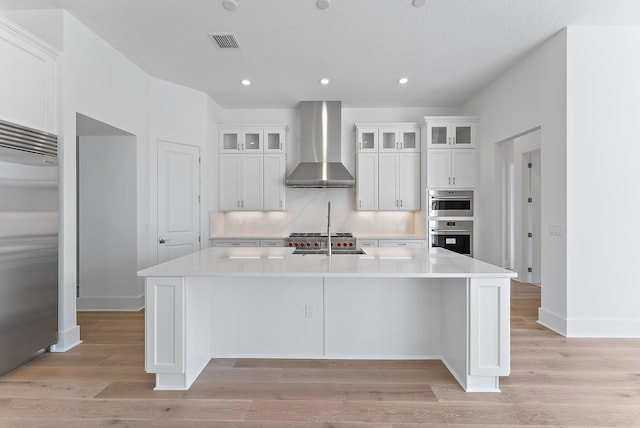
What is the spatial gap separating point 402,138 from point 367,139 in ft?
1.80

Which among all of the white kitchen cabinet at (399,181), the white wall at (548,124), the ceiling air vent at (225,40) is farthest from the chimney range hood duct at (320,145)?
the white wall at (548,124)

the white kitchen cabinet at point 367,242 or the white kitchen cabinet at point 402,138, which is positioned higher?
the white kitchen cabinet at point 402,138

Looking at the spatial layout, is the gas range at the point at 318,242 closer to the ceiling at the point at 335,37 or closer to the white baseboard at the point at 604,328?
the ceiling at the point at 335,37

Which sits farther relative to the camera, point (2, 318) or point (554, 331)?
point (554, 331)

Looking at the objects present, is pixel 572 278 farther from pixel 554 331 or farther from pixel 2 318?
pixel 2 318

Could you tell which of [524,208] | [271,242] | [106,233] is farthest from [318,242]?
[524,208]

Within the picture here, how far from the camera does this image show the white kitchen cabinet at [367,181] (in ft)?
18.7

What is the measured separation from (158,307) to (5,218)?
1.31 meters

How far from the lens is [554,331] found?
3.56 meters

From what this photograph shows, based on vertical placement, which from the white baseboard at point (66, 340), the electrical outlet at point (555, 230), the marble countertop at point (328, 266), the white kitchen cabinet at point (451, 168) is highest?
the white kitchen cabinet at point (451, 168)

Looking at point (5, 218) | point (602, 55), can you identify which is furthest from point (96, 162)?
point (602, 55)

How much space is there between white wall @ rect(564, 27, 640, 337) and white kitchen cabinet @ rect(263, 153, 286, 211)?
12.4 ft

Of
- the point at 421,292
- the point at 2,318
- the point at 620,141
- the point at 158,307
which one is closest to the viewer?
the point at 158,307

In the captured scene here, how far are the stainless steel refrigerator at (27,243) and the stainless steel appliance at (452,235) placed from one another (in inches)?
180
